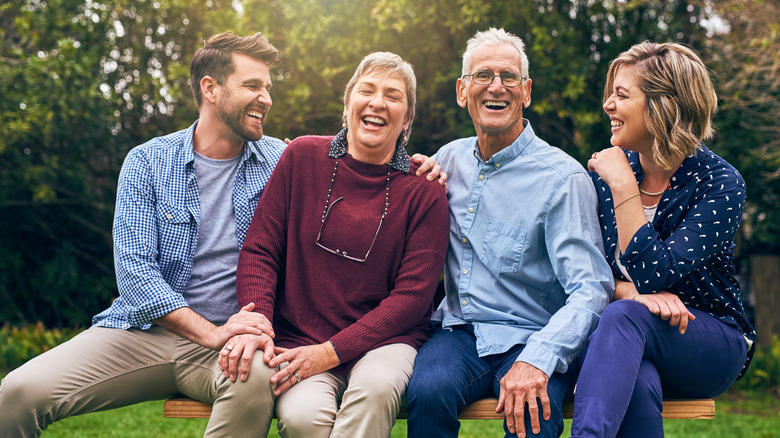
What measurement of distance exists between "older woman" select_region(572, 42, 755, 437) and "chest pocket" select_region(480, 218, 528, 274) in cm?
38

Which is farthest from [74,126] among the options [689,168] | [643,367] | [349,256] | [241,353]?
[643,367]

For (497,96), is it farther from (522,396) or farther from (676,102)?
(522,396)

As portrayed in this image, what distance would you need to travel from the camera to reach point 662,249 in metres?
2.76

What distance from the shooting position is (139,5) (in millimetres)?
8180

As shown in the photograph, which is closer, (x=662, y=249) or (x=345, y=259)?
(x=662, y=249)

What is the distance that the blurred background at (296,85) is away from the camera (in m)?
7.04

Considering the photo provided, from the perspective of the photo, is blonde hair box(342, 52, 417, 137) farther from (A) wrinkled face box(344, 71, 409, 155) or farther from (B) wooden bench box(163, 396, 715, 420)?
(B) wooden bench box(163, 396, 715, 420)

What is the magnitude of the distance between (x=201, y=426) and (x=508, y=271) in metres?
3.35

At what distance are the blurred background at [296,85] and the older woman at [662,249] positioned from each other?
3845 millimetres

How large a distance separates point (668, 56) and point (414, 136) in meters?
4.65

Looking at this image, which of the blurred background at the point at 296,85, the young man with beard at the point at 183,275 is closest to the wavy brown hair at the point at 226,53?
the young man with beard at the point at 183,275

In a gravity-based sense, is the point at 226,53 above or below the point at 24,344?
above

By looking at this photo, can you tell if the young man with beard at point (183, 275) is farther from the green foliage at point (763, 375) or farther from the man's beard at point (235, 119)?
the green foliage at point (763, 375)

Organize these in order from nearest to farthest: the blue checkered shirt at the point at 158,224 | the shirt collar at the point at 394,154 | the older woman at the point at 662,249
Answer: the older woman at the point at 662,249 < the blue checkered shirt at the point at 158,224 < the shirt collar at the point at 394,154
